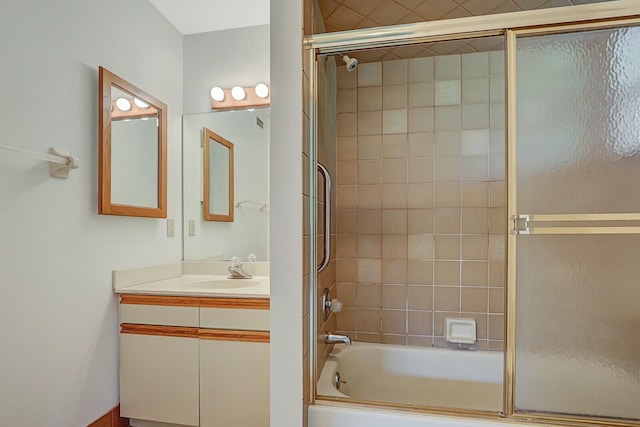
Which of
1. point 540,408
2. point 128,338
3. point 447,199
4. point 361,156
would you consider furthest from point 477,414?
point 128,338

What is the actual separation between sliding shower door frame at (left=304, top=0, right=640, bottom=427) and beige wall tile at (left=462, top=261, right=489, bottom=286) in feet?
2.54

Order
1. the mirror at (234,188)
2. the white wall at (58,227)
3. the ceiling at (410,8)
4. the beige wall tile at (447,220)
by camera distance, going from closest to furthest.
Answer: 1. the white wall at (58,227)
2. the ceiling at (410,8)
3. the beige wall tile at (447,220)
4. the mirror at (234,188)

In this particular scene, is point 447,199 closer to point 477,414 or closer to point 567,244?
point 567,244

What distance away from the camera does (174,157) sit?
247cm

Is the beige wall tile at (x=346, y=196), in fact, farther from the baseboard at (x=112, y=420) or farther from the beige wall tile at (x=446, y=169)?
the baseboard at (x=112, y=420)

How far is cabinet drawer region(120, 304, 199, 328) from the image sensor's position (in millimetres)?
1849

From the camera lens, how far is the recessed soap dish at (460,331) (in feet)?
6.65

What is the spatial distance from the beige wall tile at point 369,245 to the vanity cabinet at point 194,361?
734mm

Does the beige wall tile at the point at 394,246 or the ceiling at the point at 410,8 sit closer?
the ceiling at the point at 410,8

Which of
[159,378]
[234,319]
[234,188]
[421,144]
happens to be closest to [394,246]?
[421,144]

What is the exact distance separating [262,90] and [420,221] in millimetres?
1370

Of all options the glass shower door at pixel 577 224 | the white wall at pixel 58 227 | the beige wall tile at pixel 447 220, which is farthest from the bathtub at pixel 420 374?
the white wall at pixel 58 227

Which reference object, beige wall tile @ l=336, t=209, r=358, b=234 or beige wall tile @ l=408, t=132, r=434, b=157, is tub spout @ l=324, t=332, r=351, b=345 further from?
beige wall tile @ l=408, t=132, r=434, b=157

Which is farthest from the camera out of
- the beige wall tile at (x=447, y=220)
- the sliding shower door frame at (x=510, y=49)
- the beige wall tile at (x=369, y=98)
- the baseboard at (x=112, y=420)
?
the beige wall tile at (x=369, y=98)
